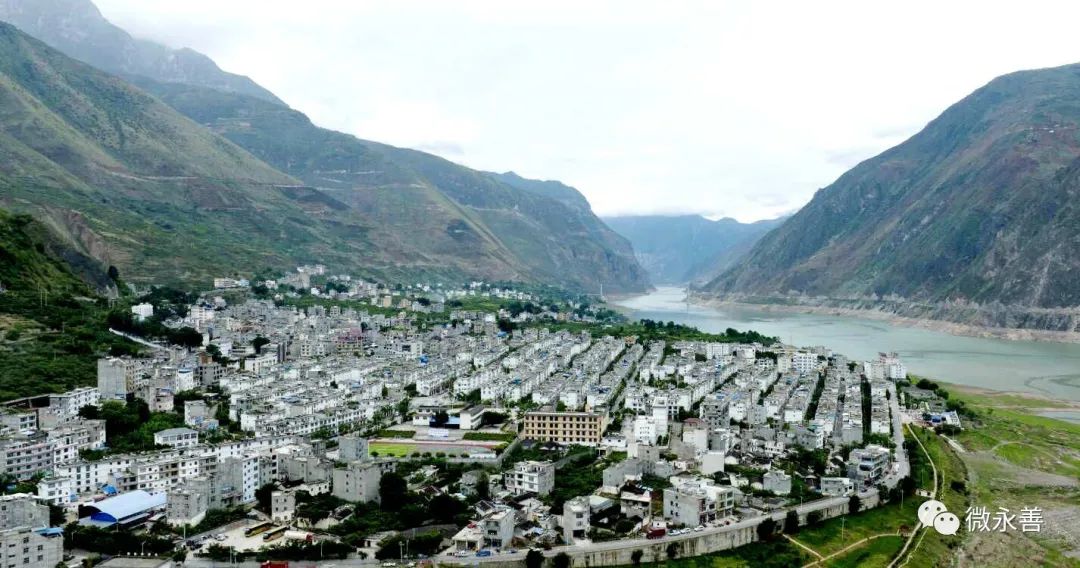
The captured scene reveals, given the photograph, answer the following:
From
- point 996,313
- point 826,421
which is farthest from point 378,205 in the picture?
point 826,421

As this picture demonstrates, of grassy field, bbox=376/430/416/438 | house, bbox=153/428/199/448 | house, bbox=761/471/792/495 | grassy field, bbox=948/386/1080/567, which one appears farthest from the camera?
grassy field, bbox=376/430/416/438

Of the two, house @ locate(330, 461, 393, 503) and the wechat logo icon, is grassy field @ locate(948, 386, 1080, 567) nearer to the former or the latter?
the wechat logo icon

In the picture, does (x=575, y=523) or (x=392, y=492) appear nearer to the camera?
(x=575, y=523)

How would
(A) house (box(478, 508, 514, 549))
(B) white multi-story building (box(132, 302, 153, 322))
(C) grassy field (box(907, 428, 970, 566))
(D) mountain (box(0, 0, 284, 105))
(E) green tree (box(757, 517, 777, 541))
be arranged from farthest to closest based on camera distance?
(D) mountain (box(0, 0, 284, 105)) < (B) white multi-story building (box(132, 302, 153, 322)) < (C) grassy field (box(907, 428, 970, 566)) < (E) green tree (box(757, 517, 777, 541)) < (A) house (box(478, 508, 514, 549))

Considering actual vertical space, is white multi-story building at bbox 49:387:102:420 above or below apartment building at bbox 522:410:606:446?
above

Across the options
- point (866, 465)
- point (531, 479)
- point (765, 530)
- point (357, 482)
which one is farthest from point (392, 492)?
point (866, 465)

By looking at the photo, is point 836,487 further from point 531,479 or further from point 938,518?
point 531,479

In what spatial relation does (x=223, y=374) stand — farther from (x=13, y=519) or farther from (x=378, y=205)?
(x=378, y=205)

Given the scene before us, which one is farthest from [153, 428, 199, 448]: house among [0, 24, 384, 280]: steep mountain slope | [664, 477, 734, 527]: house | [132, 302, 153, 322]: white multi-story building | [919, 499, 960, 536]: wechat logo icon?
[0, 24, 384, 280]: steep mountain slope
